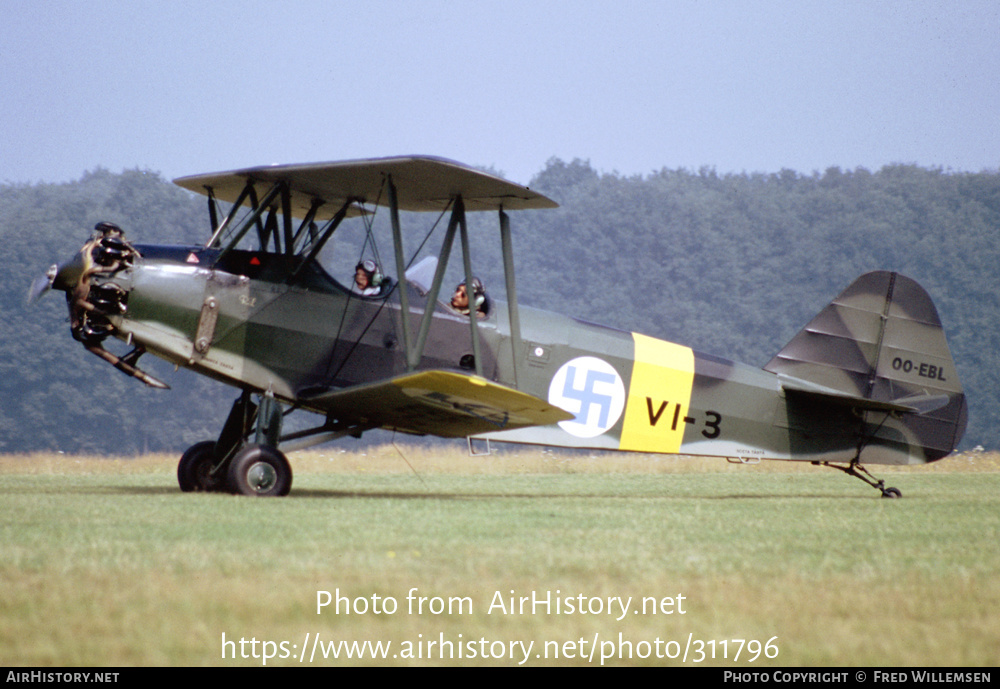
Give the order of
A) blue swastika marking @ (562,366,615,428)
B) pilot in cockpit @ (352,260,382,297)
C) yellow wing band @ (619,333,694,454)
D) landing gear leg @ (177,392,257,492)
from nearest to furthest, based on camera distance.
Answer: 1. pilot in cockpit @ (352,260,382,297)
2. landing gear leg @ (177,392,257,492)
3. blue swastika marking @ (562,366,615,428)
4. yellow wing band @ (619,333,694,454)

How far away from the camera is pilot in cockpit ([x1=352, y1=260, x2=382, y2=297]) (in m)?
11.2

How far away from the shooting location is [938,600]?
4.97 meters

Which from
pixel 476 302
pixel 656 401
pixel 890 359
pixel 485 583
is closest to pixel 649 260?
pixel 890 359

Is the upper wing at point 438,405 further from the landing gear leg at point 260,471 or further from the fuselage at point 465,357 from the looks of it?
the landing gear leg at point 260,471

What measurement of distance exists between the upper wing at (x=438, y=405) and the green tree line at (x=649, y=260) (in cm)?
3970

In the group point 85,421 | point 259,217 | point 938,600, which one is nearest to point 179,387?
point 85,421

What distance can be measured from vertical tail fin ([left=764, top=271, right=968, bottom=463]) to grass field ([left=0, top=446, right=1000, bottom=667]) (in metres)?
2.67

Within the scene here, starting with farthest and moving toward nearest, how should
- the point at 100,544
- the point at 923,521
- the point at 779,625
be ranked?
1. the point at 923,521
2. the point at 100,544
3. the point at 779,625

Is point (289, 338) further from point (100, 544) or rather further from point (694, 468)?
point (694, 468)

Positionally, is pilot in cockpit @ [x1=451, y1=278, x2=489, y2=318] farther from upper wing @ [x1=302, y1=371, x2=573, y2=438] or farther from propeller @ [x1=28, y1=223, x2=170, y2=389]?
propeller @ [x1=28, y1=223, x2=170, y2=389]

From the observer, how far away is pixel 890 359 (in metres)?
12.8

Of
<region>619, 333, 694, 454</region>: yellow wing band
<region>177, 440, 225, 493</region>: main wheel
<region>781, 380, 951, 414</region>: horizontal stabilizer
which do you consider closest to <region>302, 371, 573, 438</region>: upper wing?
<region>177, 440, 225, 493</region>: main wheel

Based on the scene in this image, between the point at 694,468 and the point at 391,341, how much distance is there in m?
14.0

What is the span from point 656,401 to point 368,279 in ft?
11.3
